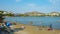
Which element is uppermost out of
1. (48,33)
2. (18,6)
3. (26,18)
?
(18,6)

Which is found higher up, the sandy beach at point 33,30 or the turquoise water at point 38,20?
the turquoise water at point 38,20

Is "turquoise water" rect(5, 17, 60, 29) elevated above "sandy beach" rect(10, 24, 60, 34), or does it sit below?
above

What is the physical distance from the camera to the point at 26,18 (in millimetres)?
4375

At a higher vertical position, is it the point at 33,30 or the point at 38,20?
the point at 38,20

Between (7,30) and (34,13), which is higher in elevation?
(34,13)

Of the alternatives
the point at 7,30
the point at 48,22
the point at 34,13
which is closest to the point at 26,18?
the point at 34,13

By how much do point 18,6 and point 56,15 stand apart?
0.89 metres

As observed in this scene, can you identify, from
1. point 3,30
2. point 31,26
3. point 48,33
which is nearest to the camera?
point 3,30

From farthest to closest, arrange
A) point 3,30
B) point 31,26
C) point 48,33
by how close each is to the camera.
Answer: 1. point 31,26
2. point 48,33
3. point 3,30

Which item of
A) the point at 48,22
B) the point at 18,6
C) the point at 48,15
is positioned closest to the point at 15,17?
the point at 18,6

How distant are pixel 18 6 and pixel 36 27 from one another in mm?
870

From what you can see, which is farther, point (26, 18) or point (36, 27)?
point (36, 27)

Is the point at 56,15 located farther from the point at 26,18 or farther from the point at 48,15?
the point at 26,18

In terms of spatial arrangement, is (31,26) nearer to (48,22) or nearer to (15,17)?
(48,22)
